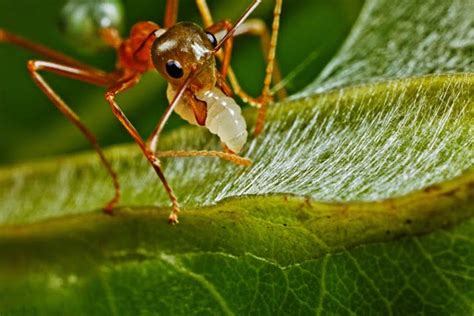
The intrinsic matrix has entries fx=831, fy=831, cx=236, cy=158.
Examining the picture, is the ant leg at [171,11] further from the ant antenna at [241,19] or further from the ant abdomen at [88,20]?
the ant antenna at [241,19]

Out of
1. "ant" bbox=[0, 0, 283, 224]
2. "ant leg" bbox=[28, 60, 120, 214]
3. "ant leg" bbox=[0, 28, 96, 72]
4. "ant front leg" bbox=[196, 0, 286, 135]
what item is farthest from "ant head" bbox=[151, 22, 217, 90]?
"ant leg" bbox=[0, 28, 96, 72]

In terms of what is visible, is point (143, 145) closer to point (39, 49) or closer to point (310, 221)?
point (310, 221)

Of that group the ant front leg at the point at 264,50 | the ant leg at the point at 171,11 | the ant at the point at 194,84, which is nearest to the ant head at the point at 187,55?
the ant at the point at 194,84

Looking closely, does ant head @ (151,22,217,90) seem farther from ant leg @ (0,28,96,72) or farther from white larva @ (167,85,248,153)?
ant leg @ (0,28,96,72)

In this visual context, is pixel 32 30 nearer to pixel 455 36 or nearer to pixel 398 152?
pixel 455 36

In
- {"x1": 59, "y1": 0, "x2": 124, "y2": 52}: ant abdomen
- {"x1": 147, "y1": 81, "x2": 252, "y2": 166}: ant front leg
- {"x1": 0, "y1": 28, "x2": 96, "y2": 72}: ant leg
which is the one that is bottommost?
{"x1": 147, "y1": 81, "x2": 252, "y2": 166}: ant front leg

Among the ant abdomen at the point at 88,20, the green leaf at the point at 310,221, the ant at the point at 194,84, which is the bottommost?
the green leaf at the point at 310,221
